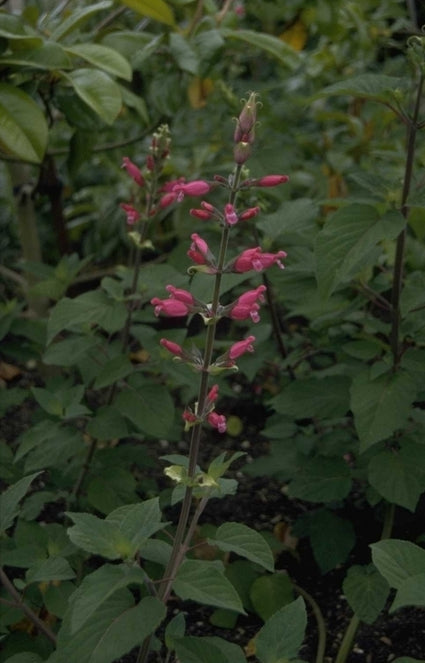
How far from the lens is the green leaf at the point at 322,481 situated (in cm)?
215

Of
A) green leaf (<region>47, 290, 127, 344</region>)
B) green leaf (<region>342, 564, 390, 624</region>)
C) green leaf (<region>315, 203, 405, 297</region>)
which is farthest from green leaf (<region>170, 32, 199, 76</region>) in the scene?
green leaf (<region>342, 564, 390, 624</region>)

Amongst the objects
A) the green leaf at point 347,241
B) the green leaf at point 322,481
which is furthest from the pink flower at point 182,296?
the green leaf at point 322,481

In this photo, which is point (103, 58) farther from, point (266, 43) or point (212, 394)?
point (212, 394)

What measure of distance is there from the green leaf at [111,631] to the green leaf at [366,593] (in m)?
0.63

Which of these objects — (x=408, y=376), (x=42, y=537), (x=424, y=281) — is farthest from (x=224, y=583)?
(x=424, y=281)

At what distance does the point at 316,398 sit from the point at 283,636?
0.73 metres

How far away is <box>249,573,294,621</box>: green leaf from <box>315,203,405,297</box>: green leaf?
0.80m

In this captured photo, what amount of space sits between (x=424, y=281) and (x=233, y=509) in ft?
3.13

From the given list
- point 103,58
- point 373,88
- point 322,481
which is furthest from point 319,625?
point 103,58

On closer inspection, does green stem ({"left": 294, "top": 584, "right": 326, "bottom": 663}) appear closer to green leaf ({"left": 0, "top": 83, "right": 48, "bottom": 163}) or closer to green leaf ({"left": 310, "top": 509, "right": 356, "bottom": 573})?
green leaf ({"left": 310, "top": 509, "right": 356, "bottom": 573})

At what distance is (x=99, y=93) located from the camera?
224 cm

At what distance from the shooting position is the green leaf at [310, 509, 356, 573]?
2.23m

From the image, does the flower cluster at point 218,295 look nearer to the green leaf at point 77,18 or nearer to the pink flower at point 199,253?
the pink flower at point 199,253

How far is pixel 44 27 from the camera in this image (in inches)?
106
